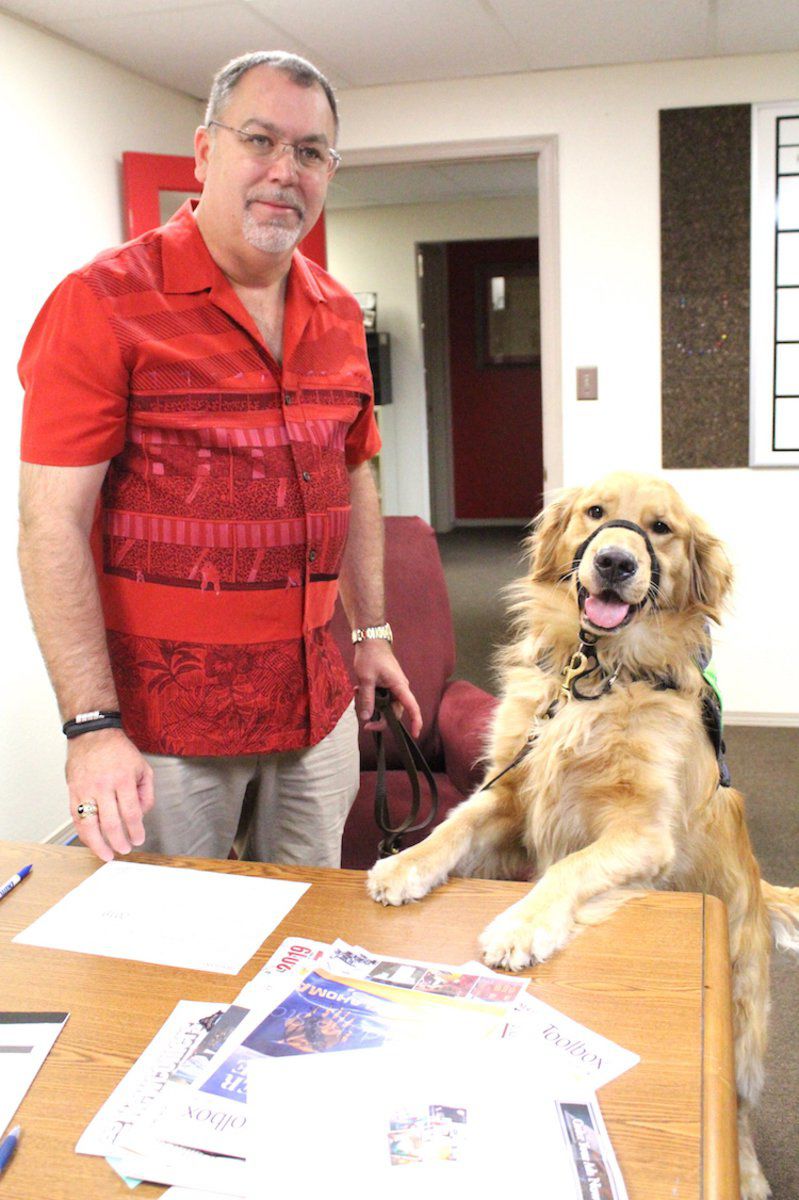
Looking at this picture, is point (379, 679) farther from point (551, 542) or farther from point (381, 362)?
point (381, 362)

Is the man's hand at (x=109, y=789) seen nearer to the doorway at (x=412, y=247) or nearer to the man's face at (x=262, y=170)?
the man's face at (x=262, y=170)

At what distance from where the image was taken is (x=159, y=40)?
3.66 metres

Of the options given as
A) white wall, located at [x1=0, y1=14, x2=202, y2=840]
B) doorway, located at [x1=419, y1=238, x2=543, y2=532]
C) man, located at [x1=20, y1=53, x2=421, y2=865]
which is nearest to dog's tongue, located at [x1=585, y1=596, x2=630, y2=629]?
man, located at [x1=20, y1=53, x2=421, y2=865]

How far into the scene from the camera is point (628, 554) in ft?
5.52

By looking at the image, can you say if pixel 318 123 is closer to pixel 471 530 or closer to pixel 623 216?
pixel 623 216

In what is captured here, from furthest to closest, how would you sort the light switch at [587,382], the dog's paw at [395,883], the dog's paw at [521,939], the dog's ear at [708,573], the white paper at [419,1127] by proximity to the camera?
the light switch at [587,382] < the dog's ear at [708,573] < the dog's paw at [395,883] < the dog's paw at [521,939] < the white paper at [419,1127]

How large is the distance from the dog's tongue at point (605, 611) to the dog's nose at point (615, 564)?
38 mm

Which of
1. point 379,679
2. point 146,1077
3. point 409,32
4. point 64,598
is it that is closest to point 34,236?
point 409,32

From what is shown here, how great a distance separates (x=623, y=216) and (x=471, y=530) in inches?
228

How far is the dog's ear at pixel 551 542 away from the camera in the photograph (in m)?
1.88

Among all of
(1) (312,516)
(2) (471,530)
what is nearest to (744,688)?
(1) (312,516)

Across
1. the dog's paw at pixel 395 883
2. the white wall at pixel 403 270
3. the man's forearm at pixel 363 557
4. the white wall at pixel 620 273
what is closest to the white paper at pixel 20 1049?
the dog's paw at pixel 395 883

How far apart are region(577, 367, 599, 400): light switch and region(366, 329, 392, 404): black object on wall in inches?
142

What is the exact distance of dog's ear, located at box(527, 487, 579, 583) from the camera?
74.1 inches
